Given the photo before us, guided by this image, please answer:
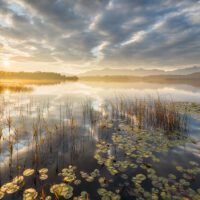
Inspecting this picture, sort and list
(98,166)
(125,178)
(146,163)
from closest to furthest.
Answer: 1. (125,178)
2. (98,166)
3. (146,163)

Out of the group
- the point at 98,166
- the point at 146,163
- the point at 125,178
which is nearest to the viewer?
the point at 125,178

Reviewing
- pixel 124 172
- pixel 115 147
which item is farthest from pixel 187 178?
pixel 115 147

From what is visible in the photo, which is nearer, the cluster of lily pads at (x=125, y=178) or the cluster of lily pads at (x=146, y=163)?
the cluster of lily pads at (x=125, y=178)

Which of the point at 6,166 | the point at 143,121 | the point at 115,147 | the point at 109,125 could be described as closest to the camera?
the point at 6,166

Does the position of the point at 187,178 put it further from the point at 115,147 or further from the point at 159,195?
the point at 115,147

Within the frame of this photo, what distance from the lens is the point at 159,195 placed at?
5898 millimetres

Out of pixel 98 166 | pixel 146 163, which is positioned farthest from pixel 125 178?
pixel 146 163

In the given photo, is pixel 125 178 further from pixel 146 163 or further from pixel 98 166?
pixel 146 163

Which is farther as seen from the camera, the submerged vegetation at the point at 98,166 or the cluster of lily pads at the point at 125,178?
the submerged vegetation at the point at 98,166

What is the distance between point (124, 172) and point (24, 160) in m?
4.99

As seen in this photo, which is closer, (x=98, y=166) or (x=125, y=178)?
(x=125, y=178)

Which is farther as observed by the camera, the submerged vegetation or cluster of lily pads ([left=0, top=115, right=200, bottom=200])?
the submerged vegetation

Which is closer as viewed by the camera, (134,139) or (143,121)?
(134,139)

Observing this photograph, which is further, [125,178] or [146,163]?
[146,163]
